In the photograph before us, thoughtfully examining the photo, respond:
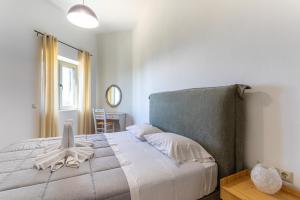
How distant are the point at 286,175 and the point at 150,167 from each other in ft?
3.13

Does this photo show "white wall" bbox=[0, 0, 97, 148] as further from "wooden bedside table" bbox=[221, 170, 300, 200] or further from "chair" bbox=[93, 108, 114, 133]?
"wooden bedside table" bbox=[221, 170, 300, 200]

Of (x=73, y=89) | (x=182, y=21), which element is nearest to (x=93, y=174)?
(x=182, y=21)

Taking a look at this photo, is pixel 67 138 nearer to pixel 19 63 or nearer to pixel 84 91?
pixel 19 63

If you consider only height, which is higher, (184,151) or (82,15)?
(82,15)

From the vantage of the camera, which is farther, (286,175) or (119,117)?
(119,117)

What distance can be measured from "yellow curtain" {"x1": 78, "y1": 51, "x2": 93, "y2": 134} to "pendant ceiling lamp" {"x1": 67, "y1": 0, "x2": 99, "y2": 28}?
6.28ft

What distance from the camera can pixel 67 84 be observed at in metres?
3.81

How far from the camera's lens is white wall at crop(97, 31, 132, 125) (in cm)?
423

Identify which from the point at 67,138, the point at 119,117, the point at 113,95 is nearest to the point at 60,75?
the point at 113,95

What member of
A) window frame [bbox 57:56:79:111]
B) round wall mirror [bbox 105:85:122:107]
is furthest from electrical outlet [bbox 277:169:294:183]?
window frame [bbox 57:56:79:111]

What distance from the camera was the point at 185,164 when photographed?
4.44ft

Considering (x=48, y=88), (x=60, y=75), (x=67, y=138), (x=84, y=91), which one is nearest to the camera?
(x=67, y=138)

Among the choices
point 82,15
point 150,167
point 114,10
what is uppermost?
point 114,10

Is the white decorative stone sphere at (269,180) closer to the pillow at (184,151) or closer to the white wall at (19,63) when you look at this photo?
the pillow at (184,151)
